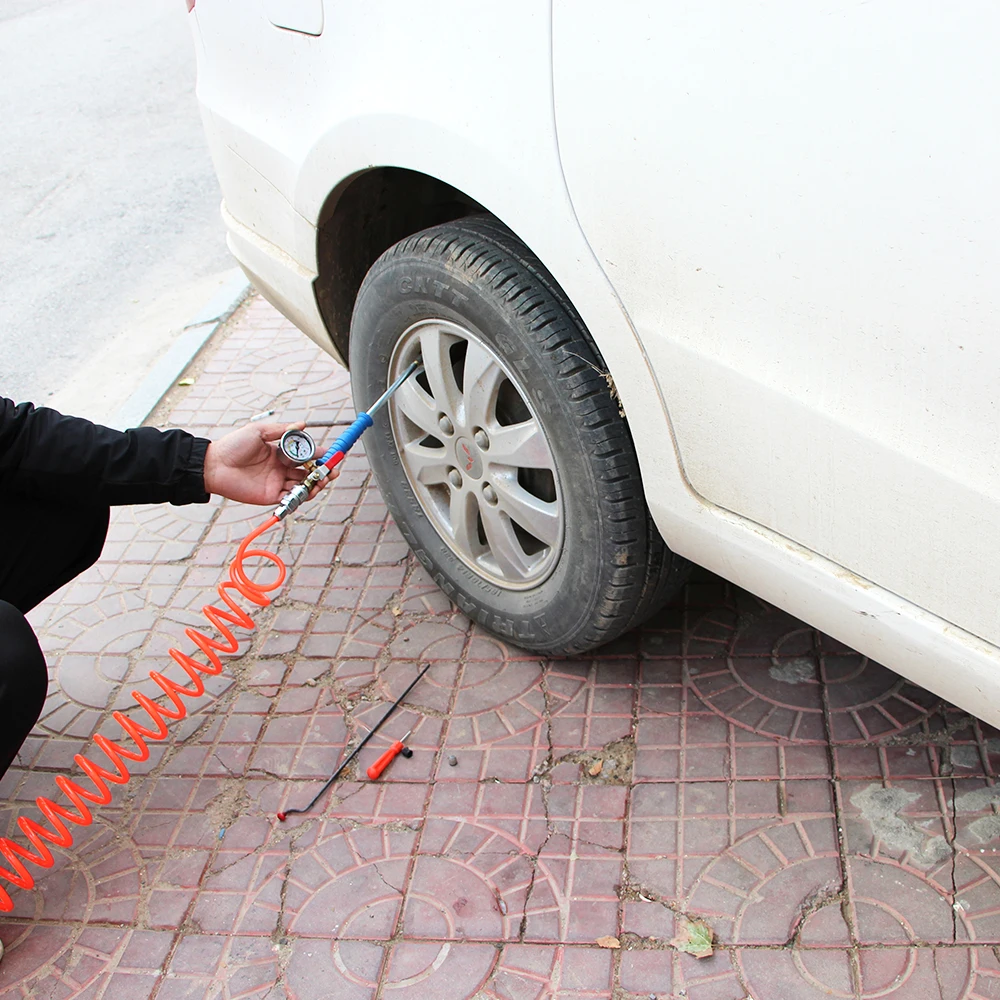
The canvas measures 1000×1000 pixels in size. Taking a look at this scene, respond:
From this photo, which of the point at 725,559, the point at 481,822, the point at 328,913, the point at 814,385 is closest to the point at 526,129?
the point at 814,385

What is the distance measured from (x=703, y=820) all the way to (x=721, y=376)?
3.26ft

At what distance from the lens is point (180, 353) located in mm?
4715

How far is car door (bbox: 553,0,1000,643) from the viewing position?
56.9 inches

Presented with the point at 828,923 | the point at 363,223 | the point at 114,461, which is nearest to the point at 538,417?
the point at 363,223

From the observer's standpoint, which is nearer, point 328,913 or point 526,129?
point 526,129

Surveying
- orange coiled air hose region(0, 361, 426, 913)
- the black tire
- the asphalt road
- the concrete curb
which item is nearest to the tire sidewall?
the black tire

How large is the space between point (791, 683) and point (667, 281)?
1.18 meters

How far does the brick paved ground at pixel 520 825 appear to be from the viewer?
2102 mm

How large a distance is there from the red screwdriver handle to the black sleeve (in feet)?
2.45

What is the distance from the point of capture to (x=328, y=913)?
2.27m

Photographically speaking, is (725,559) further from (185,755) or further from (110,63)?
(110,63)

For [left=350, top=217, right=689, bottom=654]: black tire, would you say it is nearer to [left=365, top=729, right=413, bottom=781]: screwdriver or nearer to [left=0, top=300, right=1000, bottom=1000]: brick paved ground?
[left=0, top=300, right=1000, bottom=1000]: brick paved ground

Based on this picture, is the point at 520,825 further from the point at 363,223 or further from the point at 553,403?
the point at 363,223

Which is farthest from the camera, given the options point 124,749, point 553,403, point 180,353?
point 180,353
